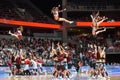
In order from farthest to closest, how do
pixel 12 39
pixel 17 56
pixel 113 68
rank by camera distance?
pixel 12 39 < pixel 113 68 < pixel 17 56

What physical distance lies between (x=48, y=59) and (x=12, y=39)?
21.7ft

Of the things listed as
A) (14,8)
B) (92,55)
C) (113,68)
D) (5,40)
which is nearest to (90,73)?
(92,55)

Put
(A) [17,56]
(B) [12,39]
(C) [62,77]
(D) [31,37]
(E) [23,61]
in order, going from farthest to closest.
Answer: (D) [31,37] → (B) [12,39] → (E) [23,61] → (A) [17,56] → (C) [62,77]

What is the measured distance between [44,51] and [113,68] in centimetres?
790

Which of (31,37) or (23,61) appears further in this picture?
(31,37)

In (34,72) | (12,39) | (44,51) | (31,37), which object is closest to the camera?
(34,72)

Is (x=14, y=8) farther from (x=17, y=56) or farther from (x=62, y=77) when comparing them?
(x=62, y=77)

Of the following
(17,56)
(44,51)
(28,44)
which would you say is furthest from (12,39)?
(17,56)

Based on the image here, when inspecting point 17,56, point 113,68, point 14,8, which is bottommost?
point 113,68

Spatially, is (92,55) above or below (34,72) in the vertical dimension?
above

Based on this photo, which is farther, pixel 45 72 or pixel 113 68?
pixel 113 68

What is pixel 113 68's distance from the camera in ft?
120

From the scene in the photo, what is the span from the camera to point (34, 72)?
3081 centimetres

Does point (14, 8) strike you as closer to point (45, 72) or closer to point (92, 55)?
point (45, 72)
